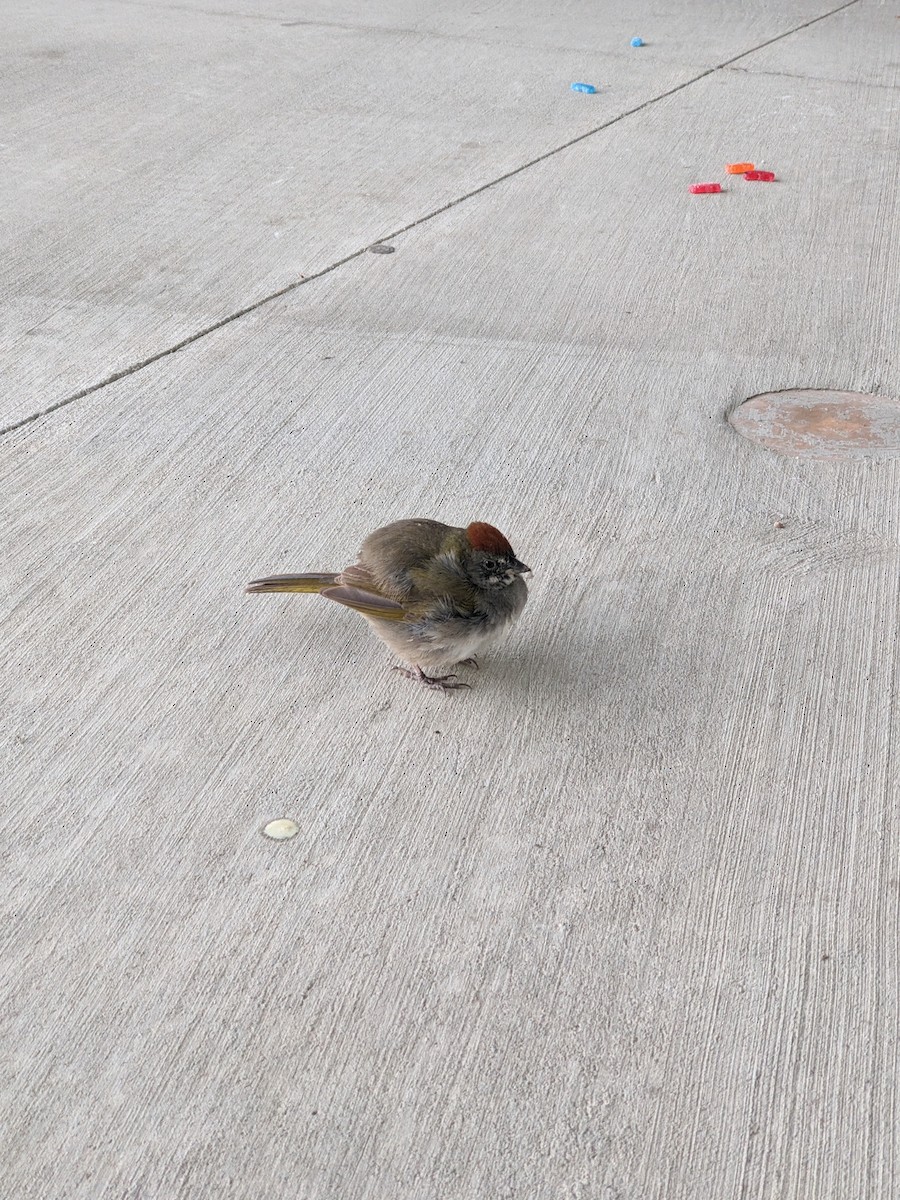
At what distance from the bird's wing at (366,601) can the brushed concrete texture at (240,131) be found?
1968 mm

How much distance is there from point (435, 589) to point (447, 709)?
0.36 metres

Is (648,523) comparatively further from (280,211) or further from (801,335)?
(280,211)

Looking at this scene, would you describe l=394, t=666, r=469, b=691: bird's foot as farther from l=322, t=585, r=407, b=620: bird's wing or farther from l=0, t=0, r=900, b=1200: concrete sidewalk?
l=322, t=585, r=407, b=620: bird's wing

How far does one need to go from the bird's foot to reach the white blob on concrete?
2.03 feet

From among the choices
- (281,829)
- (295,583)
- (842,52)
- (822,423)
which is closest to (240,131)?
(822,423)

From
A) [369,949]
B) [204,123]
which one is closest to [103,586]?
[369,949]

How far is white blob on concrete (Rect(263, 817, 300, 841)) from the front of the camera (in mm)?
2928

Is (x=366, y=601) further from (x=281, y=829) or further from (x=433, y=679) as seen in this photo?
(x=281, y=829)

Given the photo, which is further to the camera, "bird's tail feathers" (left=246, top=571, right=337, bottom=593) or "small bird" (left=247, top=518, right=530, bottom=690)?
"bird's tail feathers" (left=246, top=571, right=337, bottom=593)

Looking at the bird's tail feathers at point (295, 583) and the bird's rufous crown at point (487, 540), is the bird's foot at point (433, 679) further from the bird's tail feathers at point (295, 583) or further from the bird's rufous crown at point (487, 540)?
the bird's rufous crown at point (487, 540)

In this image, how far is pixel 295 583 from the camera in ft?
11.4

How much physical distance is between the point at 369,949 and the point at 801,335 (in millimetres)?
3663


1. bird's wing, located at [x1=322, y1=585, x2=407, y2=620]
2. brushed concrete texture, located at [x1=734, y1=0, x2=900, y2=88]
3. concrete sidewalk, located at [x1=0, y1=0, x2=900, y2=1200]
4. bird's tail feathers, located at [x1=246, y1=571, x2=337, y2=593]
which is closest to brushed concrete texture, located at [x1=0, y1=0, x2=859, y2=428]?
concrete sidewalk, located at [x1=0, y1=0, x2=900, y2=1200]

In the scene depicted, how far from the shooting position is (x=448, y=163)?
7.39 metres
